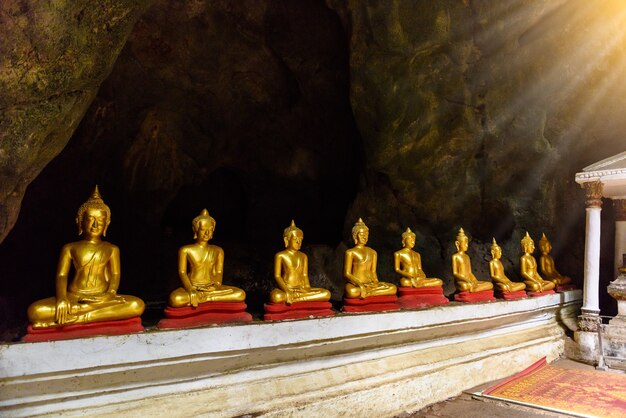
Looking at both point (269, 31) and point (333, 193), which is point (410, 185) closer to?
point (333, 193)

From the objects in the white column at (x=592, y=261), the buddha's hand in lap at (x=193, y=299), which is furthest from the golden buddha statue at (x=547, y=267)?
the buddha's hand in lap at (x=193, y=299)

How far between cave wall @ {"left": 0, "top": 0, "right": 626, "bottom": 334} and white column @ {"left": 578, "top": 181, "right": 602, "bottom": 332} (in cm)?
200

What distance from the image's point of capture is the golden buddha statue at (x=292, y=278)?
427cm

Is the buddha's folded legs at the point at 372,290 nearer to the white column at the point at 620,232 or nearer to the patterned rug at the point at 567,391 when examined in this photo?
the patterned rug at the point at 567,391

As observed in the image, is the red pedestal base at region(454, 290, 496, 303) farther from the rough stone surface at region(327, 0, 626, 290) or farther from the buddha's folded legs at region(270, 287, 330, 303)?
the rough stone surface at region(327, 0, 626, 290)

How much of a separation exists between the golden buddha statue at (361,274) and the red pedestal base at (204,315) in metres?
1.37

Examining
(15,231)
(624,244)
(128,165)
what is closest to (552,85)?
(624,244)

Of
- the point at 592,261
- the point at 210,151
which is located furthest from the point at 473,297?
the point at 210,151

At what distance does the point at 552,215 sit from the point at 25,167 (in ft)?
31.5

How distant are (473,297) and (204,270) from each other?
3809 mm

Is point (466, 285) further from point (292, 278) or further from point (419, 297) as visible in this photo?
point (292, 278)

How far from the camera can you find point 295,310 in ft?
14.0

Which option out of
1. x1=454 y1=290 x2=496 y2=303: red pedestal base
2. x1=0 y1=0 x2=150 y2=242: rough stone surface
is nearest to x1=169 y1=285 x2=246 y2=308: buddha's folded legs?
→ x1=0 y1=0 x2=150 y2=242: rough stone surface

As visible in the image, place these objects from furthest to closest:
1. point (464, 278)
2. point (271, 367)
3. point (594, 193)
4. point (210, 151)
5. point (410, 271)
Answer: point (210, 151), point (594, 193), point (464, 278), point (410, 271), point (271, 367)
